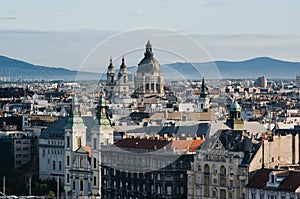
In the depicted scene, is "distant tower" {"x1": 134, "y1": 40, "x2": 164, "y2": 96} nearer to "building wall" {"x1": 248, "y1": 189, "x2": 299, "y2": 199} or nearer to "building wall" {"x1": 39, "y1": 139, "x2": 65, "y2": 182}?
"building wall" {"x1": 39, "y1": 139, "x2": 65, "y2": 182}

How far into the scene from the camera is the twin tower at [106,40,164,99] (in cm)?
5112

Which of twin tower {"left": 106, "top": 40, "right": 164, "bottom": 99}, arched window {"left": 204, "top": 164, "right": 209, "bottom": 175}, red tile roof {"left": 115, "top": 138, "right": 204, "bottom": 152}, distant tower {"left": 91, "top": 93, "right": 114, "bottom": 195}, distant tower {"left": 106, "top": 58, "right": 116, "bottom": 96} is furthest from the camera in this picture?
distant tower {"left": 106, "top": 58, "right": 116, "bottom": 96}

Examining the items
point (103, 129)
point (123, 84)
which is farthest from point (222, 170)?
point (123, 84)

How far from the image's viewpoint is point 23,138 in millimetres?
67625

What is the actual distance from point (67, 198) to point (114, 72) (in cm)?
1968

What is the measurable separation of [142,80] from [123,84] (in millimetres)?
9306

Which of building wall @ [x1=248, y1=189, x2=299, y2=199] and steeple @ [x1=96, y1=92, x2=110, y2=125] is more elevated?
steeple @ [x1=96, y1=92, x2=110, y2=125]

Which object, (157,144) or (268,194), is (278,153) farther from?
(157,144)

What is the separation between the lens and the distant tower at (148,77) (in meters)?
50.5

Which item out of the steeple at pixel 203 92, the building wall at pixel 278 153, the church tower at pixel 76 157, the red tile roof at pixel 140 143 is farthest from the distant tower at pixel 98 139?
the steeple at pixel 203 92

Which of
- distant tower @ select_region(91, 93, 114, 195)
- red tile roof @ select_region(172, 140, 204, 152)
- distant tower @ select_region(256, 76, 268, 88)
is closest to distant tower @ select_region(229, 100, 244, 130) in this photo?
red tile roof @ select_region(172, 140, 204, 152)

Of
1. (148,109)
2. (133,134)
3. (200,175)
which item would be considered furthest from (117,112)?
(200,175)

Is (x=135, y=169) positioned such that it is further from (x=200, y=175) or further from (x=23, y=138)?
(x=23, y=138)

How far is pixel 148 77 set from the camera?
5716 cm
